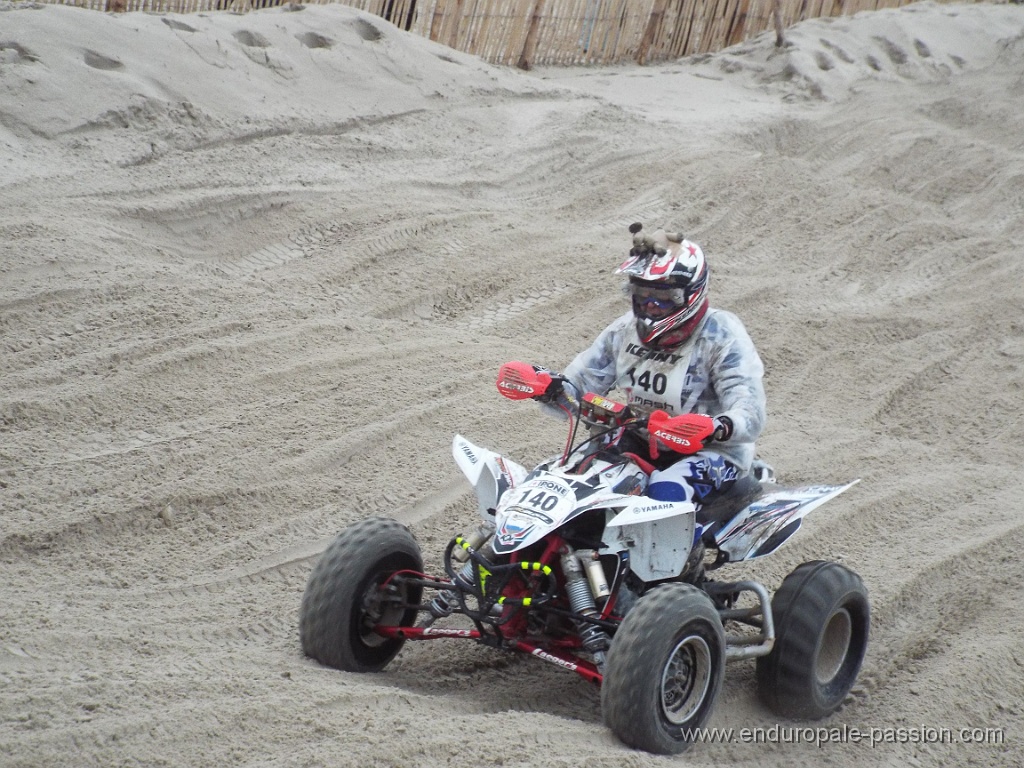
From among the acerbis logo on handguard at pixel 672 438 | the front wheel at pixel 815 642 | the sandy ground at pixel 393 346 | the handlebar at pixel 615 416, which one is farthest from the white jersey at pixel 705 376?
the sandy ground at pixel 393 346

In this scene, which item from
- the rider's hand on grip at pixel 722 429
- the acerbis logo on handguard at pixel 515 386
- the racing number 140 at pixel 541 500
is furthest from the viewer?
the acerbis logo on handguard at pixel 515 386

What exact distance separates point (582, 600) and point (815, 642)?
105cm

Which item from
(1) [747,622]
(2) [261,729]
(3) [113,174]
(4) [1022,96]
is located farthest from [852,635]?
(4) [1022,96]

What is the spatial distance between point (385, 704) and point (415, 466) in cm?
255

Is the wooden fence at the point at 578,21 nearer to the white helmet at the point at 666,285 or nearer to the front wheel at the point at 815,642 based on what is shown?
the white helmet at the point at 666,285

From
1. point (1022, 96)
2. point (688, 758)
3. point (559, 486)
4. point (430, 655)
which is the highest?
point (1022, 96)

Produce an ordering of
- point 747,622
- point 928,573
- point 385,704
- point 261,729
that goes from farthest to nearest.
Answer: point 928,573 → point 747,622 → point 385,704 → point 261,729

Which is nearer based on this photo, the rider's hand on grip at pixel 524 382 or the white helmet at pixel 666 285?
the white helmet at pixel 666 285

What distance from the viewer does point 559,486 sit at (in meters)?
4.44

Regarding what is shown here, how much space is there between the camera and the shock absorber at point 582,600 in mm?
4219

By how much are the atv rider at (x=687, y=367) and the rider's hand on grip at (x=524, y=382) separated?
0.06 m

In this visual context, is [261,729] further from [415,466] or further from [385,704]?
[415,466]

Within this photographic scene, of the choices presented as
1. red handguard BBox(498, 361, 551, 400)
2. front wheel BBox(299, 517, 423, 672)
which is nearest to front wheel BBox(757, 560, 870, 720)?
red handguard BBox(498, 361, 551, 400)

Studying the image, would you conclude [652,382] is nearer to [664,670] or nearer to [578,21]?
[664,670]
